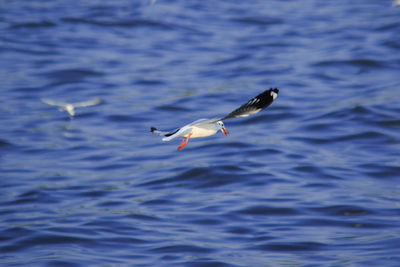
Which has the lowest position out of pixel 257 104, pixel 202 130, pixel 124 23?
pixel 124 23

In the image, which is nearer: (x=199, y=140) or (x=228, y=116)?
(x=228, y=116)

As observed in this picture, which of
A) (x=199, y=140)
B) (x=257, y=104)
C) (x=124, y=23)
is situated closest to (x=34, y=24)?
(x=124, y=23)

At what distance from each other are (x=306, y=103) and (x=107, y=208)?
644 centimetres

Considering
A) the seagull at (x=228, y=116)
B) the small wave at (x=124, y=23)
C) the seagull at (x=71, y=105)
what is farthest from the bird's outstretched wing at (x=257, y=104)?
the small wave at (x=124, y=23)

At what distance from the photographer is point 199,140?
43.8 feet

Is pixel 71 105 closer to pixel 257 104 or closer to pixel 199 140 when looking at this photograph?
pixel 199 140

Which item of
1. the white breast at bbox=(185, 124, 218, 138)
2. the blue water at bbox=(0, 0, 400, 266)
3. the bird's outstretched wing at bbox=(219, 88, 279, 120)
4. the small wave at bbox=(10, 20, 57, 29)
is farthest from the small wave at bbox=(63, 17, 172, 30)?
the bird's outstretched wing at bbox=(219, 88, 279, 120)

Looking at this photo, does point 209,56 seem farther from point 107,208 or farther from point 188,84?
point 107,208

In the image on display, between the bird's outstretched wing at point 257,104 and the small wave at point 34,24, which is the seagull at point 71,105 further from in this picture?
the small wave at point 34,24

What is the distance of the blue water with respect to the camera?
904cm

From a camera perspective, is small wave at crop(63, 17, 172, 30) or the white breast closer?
the white breast

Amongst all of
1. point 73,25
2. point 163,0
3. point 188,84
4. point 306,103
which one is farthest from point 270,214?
point 163,0

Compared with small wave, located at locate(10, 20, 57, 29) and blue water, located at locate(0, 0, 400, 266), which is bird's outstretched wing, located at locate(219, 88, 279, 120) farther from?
small wave, located at locate(10, 20, 57, 29)

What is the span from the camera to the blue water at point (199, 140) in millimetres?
9039
